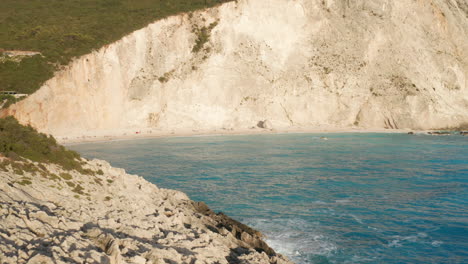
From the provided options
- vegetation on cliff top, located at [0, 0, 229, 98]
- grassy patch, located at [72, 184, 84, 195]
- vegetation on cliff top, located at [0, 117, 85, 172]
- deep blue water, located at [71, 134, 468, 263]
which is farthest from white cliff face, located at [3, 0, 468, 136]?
grassy patch, located at [72, 184, 84, 195]

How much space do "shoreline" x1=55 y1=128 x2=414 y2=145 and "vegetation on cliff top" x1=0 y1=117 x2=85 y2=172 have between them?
91.6 ft

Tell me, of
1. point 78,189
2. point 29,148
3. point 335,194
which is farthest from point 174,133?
point 78,189

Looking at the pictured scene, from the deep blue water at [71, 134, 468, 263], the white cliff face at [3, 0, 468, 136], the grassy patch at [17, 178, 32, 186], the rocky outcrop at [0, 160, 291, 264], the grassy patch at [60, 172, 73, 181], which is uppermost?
the white cliff face at [3, 0, 468, 136]

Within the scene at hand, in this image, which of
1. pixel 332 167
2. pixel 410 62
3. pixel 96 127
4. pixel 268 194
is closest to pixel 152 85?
pixel 96 127

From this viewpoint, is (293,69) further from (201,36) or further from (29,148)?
(29,148)

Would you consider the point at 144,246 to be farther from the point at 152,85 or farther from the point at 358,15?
the point at 358,15

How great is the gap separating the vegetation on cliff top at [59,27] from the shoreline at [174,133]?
7.38 meters

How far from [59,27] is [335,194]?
48.4m

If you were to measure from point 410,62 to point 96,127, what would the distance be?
5103 centimetres

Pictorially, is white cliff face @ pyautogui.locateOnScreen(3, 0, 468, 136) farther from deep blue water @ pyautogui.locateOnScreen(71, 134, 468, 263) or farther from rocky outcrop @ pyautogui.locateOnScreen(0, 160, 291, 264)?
rocky outcrop @ pyautogui.locateOnScreen(0, 160, 291, 264)

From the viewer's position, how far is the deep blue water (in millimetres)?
11844

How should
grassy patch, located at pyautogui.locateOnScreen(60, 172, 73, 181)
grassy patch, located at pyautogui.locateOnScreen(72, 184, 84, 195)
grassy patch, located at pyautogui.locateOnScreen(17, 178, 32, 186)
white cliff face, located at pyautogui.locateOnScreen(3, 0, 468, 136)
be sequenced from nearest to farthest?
grassy patch, located at pyautogui.locateOnScreen(17, 178, 32, 186), grassy patch, located at pyautogui.locateOnScreen(72, 184, 84, 195), grassy patch, located at pyautogui.locateOnScreen(60, 172, 73, 181), white cliff face, located at pyautogui.locateOnScreen(3, 0, 468, 136)

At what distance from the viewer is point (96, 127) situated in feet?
155

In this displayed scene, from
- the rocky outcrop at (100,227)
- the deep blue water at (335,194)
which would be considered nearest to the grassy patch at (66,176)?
the rocky outcrop at (100,227)
